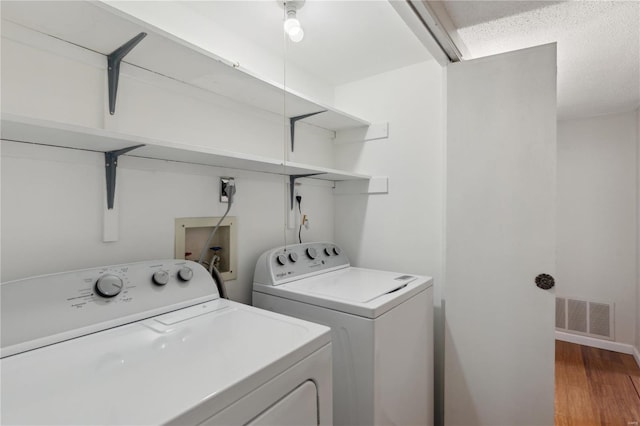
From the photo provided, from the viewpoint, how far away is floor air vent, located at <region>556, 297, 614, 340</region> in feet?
10.7

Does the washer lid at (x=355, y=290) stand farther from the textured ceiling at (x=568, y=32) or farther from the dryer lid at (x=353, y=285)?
the textured ceiling at (x=568, y=32)

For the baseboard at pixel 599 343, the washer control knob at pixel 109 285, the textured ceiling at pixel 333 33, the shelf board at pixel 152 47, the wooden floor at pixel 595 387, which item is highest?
the textured ceiling at pixel 333 33

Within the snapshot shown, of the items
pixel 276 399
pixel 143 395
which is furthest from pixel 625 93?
pixel 143 395

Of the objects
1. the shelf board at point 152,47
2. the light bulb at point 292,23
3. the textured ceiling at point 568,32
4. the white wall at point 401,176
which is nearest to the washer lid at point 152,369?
the shelf board at point 152,47

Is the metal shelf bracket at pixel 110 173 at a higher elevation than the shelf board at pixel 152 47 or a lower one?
lower

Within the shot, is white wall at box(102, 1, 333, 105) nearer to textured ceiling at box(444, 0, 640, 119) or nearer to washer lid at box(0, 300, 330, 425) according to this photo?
textured ceiling at box(444, 0, 640, 119)

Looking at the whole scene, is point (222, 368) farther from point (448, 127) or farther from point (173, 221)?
point (448, 127)

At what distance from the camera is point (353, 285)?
160 cm

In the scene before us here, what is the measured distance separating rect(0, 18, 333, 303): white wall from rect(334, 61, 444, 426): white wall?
72cm

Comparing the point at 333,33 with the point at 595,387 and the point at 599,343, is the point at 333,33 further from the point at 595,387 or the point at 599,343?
the point at 599,343

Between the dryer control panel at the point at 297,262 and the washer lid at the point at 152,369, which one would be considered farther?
the dryer control panel at the point at 297,262

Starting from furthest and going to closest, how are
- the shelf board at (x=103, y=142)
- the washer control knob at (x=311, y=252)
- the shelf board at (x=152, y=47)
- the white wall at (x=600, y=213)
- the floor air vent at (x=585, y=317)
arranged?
the floor air vent at (x=585, y=317) < the white wall at (x=600, y=213) < the washer control knob at (x=311, y=252) < the shelf board at (x=152, y=47) < the shelf board at (x=103, y=142)

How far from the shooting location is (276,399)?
81 centimetres

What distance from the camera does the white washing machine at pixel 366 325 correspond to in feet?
4.09
